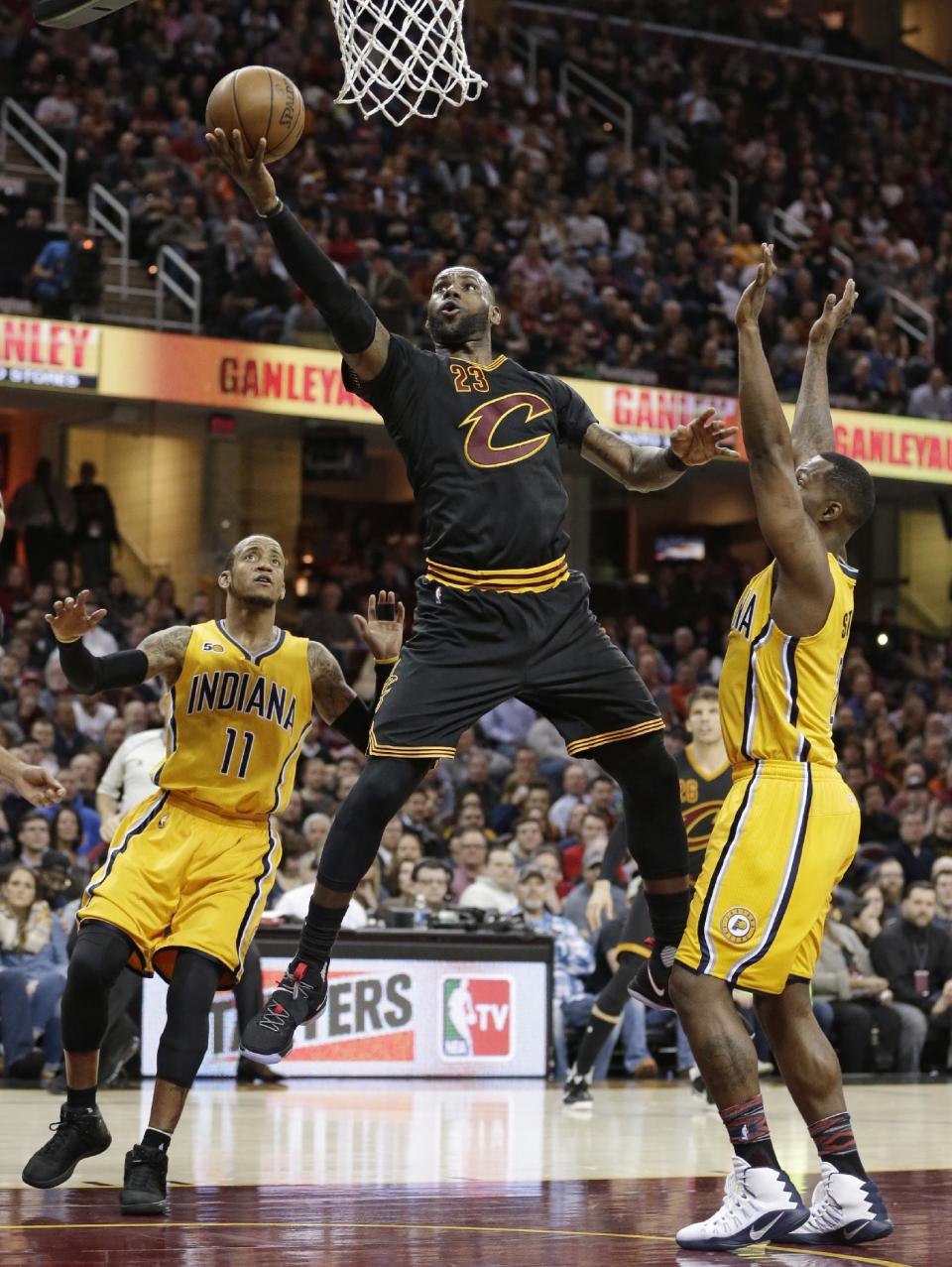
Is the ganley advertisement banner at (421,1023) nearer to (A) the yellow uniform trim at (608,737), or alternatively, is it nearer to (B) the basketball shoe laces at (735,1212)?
(A) the yellow uniform trim at (608,737)

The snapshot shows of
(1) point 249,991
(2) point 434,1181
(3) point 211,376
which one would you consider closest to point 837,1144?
(2) point 434,1181

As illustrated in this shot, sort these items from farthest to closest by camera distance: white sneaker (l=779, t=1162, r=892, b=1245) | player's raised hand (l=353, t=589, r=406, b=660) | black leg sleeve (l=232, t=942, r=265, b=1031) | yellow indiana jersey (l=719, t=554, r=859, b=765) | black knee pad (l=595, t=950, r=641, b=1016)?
black knee pad (l=595, t=950, r=641, b=1016) < black leg sleeve (l=232, t=942, r=265, b=1031) < player's raised hand (l=353, t=589, r=406, b=660) < yellow indiana jersey (l=719, t=554, r=859, b=765) < white sneaker (l=779, t=1162, r=892, b=1245)

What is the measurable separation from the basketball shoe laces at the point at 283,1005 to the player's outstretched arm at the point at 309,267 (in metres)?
1.96

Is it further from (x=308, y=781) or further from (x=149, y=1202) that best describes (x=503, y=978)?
(x=149, y=1202)

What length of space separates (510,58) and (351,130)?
447 centimetres

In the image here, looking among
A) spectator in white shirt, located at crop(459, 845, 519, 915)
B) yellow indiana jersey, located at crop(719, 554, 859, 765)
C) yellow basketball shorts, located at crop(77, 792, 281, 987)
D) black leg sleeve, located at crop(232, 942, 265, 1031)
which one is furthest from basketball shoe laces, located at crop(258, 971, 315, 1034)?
spectator in white shirt, located at crop(459, 845, 519, 915)

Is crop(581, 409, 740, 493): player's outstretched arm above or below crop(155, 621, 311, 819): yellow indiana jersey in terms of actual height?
above

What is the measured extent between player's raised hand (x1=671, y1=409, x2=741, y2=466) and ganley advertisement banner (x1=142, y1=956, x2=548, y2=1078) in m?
6.09

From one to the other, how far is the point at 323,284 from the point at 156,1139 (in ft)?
9.13

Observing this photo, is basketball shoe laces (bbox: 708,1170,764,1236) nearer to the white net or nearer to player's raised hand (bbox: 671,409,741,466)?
player's raised hand (bbox: 671,409,741,466)

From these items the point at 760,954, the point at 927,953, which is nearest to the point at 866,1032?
the point at 927,953

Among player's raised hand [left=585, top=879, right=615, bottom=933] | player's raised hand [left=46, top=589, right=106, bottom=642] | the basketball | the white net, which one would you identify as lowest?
player's raised hand [left=585, top=879, right=615, bottom=933]

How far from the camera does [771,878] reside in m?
5.76

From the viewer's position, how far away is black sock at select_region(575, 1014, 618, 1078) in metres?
10.4
